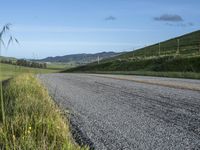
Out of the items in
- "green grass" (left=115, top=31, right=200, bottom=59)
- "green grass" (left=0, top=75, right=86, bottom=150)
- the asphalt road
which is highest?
"green grass" (left=115, top=31, right=200, bottom=59)

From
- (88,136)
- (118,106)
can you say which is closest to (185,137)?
(88,136)

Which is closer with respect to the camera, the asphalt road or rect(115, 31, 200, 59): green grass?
the asphalt road

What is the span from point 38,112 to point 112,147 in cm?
178

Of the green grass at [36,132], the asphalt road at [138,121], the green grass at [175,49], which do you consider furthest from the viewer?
the green grass at [175,49]

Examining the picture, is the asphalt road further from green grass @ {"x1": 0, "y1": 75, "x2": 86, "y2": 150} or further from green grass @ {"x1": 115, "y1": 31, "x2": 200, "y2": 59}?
green grass @ {"x1": 115, "y1": 31, "x2": 200, "y2": 59}

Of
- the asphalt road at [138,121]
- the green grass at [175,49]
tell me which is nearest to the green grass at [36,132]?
the asphalt road at [138,121]

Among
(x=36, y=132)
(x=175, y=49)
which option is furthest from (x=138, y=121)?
(x=175, y=49)

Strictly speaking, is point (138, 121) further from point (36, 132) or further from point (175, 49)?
point (175, 49)

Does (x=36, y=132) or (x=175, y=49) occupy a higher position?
(x=175, y=49)

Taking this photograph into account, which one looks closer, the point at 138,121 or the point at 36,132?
the point at 36,132

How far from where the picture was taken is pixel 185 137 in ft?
23.6

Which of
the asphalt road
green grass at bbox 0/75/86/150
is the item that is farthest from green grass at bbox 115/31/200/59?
green grass at bbox 0/75/86/150

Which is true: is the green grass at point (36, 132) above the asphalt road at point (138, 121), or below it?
above

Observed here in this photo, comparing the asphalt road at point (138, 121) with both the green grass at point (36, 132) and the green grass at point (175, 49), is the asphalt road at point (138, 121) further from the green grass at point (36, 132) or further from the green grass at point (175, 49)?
the green grass at point (175, 49)
